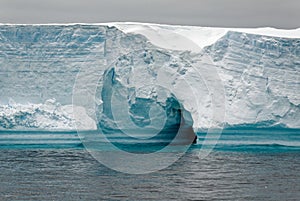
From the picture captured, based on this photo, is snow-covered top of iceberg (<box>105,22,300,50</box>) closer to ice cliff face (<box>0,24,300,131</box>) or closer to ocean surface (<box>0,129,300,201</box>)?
ice cliff face (<box>0,24,300,131</box>)

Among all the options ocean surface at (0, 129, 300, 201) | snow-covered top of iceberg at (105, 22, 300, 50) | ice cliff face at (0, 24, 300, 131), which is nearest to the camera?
ocean surface at (0, 129, 300, 201)

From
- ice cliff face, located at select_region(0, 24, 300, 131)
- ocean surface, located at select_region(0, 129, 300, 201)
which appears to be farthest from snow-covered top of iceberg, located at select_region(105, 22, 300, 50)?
ocean surface, located at select_region(0, 129, 300, 201)

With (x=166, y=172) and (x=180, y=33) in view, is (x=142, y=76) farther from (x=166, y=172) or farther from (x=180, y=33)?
(x=166, y=172)

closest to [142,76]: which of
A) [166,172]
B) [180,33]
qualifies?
[180,33]

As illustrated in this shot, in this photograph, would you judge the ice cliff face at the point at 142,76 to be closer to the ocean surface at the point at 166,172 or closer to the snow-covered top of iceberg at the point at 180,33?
the snow-covered top of iceberg at the point at 180,33

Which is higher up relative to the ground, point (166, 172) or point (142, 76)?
point (142, 76)

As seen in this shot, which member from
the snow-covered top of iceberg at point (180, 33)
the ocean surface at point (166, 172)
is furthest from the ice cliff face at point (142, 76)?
the ocean surface at point (166, 172)

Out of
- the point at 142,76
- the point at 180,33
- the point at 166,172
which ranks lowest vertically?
the point at 166,172
